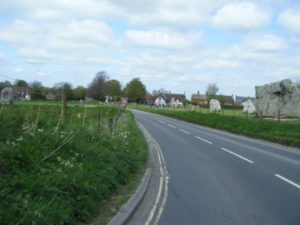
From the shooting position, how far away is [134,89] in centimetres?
15425

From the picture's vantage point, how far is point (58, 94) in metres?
17.7

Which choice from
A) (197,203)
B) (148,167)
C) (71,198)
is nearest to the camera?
(71,198)

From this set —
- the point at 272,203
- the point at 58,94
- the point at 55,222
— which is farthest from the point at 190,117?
the point at 55,222

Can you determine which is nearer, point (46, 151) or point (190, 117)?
point (46, 151)

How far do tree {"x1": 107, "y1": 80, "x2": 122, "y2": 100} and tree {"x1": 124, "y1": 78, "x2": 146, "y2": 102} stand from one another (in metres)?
5.14

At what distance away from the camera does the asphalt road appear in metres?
8.84

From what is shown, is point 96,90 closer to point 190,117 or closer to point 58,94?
point 190,117

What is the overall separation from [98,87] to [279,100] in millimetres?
97003

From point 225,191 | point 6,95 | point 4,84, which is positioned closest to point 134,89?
point 225,191

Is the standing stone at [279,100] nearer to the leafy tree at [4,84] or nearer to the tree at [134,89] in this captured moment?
the leafy tree at [4,84]

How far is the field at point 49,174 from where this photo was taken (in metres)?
6.77

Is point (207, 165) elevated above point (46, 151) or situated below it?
below

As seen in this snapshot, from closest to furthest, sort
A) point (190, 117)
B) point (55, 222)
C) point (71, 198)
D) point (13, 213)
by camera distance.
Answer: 1. point (13, 213)
2. point (55, 222)
3. point (71, 198)
4. point (190, 117)

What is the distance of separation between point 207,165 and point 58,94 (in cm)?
587
